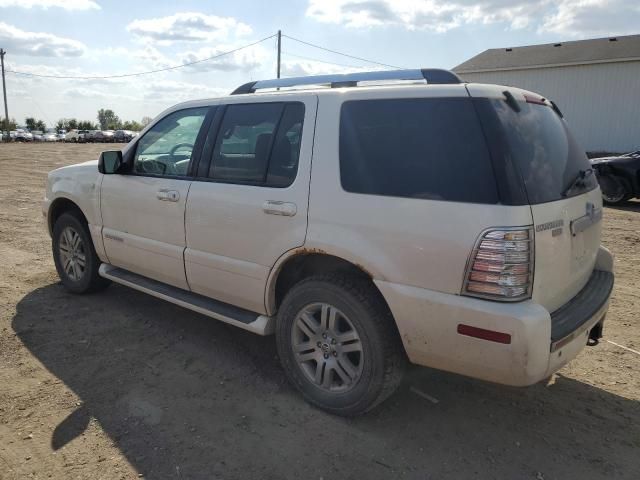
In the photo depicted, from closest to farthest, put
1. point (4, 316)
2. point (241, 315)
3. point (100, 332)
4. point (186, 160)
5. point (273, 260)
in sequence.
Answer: point (273, 260) < point (241, 315) < point (186, 160) < point (100, 332) < point (4, 316)

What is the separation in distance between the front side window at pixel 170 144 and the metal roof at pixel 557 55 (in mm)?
24435

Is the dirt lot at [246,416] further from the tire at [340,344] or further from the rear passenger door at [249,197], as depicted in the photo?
the rear passenger door at [249,197]

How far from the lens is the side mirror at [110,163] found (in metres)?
4.31

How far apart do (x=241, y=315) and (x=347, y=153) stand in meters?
1.40

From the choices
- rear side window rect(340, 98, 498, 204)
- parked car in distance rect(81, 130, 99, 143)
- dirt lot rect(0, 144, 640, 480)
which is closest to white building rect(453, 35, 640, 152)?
dirt lot rect(0, 144, 640, 480)

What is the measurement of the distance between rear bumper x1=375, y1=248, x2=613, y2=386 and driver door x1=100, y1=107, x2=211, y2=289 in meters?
1.86

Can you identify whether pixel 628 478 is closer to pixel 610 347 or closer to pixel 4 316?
pixel 610 347

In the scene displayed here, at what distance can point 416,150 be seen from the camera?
2746 millimetres

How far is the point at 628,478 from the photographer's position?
2.64 metres

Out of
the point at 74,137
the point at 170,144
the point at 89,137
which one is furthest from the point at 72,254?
the point at 74,137

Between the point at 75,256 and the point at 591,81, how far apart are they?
25.1m

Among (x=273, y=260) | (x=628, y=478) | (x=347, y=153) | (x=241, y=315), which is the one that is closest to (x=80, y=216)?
(x=241, y=315)

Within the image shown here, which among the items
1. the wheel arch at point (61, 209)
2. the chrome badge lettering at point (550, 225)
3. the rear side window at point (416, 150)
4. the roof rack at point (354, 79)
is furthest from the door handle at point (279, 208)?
the wheel arch at point (61, 209)

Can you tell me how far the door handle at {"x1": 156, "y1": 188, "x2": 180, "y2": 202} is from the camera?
12.7 feet
